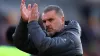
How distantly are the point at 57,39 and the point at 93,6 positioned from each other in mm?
3881

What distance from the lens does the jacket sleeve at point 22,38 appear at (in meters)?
2.77

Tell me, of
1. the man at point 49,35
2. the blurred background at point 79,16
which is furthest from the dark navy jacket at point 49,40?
the blurred background at point 79,16

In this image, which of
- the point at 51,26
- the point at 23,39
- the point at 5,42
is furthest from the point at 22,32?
the point at 5,42

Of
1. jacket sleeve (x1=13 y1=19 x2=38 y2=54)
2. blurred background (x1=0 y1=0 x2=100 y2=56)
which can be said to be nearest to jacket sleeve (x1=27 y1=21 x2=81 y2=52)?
jacket sleeve (x1=13 y1=19 x2=38 y2=54)

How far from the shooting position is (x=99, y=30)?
19.9 feet

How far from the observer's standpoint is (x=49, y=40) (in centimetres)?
246

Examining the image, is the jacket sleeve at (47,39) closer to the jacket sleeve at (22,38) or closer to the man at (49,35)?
the man at (49,35)

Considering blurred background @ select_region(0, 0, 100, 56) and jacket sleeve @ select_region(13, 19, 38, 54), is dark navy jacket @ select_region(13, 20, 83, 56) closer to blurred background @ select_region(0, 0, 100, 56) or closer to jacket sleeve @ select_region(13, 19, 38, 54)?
jacket sleeve @ select_region(13, 19, 38, 54)

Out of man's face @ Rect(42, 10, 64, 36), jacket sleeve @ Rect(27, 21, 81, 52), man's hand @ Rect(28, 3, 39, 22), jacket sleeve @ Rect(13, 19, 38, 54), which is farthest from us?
jacket sleeve @ Rect(13, 19, 38, 54)

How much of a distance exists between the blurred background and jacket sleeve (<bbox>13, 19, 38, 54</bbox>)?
216 cm

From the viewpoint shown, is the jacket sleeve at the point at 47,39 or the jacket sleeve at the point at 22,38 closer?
the jacket sleeve at the point at 47,39

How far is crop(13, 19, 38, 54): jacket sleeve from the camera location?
9.09 feet

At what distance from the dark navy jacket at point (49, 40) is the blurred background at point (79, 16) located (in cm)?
220

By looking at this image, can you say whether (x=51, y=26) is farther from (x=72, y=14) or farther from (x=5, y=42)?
(x=72, y=14)
